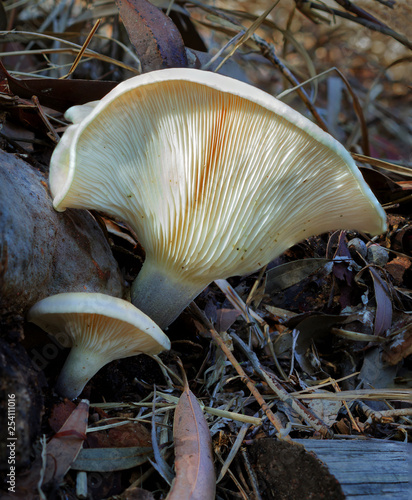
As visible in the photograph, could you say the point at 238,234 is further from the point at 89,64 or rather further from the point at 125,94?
the point at 89,64

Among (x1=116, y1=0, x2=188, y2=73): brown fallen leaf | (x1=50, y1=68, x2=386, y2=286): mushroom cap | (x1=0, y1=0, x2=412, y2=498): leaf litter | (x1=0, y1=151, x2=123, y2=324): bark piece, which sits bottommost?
(x1=0, y1=0, x2=412, y2=498): leaf litter

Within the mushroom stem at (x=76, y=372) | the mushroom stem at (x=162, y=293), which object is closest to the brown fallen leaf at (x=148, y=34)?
the mushroom stem at (x=162, y=293)

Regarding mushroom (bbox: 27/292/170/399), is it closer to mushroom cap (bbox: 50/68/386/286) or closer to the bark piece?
the bark piece

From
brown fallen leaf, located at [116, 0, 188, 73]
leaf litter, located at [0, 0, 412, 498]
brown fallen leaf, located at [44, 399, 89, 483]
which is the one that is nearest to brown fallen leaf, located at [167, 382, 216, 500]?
leaf litter, located at [0, 0, 412, 498]

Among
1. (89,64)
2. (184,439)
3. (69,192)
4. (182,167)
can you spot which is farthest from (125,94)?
(89,64)

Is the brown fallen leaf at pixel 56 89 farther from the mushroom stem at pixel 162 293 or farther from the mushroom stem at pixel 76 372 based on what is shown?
the mushroom stem at pixel 76 372

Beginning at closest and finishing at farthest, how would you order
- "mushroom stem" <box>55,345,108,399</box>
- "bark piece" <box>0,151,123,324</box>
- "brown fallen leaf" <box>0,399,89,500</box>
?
"brown fallen leaf" <box>0,399,89,500</box>
"bark piece" <box>0,151,123,324</box>
"mushroom stem" <box>55,345,108,399</box>
